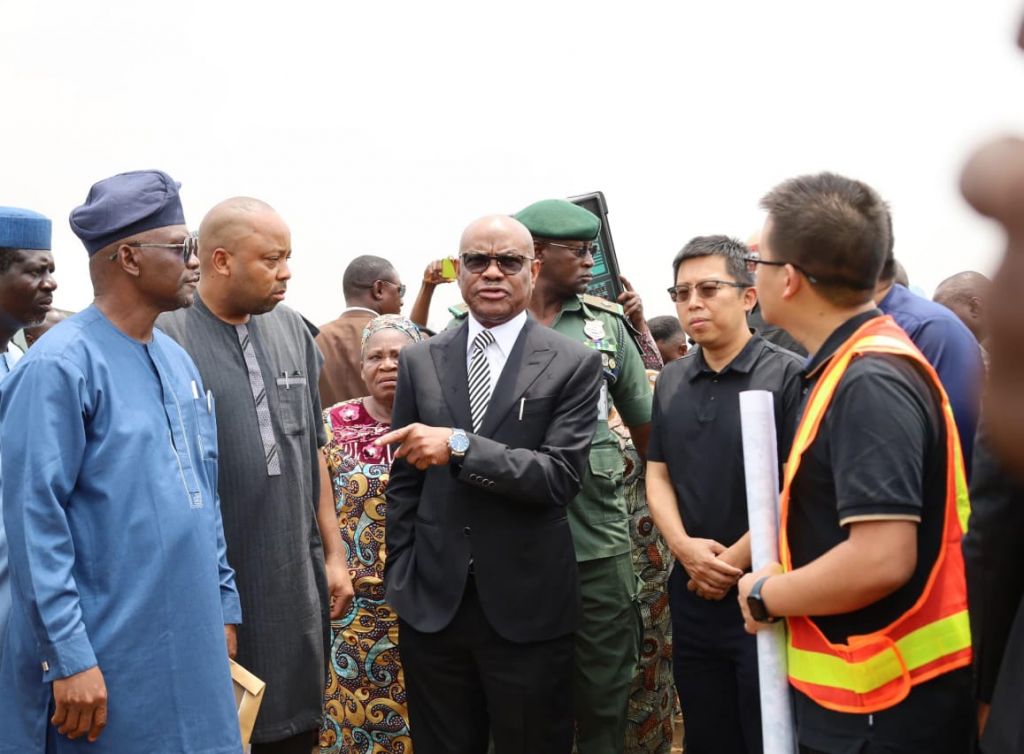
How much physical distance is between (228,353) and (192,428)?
645 mm

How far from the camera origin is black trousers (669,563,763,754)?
12.3 ft

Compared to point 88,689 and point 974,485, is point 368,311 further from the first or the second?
point 974,485

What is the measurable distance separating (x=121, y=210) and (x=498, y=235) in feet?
4.40

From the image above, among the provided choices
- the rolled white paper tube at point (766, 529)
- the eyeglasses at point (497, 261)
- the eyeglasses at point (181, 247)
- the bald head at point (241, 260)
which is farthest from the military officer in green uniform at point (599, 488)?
the eyeglasses at point (181, 247)

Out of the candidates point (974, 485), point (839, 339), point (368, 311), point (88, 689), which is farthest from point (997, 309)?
point (368, 311)

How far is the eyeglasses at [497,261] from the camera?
3.98m

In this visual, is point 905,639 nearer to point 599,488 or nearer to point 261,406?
point 599,488

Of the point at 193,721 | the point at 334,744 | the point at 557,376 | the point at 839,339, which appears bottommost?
the point at 334,744

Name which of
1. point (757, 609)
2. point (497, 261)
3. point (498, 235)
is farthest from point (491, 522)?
point (757, 609)

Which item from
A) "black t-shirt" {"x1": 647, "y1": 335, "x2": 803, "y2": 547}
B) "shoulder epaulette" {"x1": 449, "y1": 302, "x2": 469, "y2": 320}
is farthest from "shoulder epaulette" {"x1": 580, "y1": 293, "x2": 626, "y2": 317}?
"black t-shirt" {"x1": 647, "y1": 335, "x2": 803, "y2": 547}

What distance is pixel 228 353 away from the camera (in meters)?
3.87

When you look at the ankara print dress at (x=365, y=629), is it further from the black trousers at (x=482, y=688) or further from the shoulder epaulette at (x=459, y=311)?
the black trousers at (x=482, y=688)

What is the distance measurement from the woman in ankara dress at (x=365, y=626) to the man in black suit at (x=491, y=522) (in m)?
0.70

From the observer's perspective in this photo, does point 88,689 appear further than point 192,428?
No
